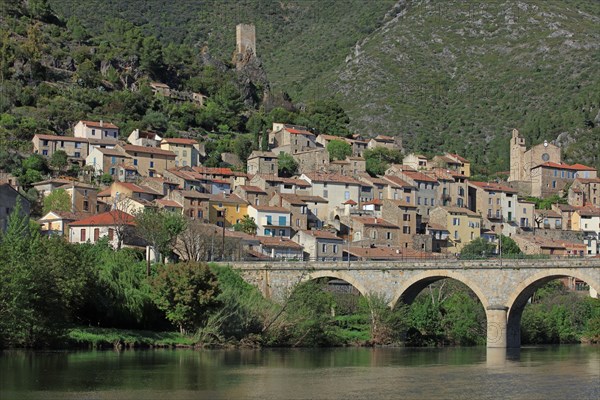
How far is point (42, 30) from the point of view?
15388 centimetres

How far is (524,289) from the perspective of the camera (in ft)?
248

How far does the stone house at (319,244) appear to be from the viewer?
103 meters

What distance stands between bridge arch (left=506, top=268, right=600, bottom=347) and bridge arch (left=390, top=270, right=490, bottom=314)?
1.63m

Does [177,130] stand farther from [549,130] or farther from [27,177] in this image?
[549,130]

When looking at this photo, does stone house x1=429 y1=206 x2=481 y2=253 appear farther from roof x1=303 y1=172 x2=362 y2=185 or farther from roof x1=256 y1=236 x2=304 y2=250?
roof x1=256 y1=236 x2=304 y2=250

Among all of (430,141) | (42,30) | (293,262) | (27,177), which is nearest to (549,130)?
(430,141)

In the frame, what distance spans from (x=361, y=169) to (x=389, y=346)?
166ft

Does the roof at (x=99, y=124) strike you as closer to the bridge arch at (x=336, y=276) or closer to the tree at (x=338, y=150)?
the tree at (x=338, y=150)

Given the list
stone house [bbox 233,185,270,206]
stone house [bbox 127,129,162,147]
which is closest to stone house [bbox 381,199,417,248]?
stone house [bbox 233,185,270,206]

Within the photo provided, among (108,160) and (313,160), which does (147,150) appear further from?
(313,160)

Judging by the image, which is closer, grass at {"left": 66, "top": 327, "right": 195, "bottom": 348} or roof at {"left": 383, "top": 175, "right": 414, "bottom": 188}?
grass at {"left": 66, "top": 327, "right": 195, "bottom": 348}

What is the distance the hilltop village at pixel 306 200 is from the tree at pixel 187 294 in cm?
1866

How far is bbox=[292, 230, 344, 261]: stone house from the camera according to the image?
10325 cm

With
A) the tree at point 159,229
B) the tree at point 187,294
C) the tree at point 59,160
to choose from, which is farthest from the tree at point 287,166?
the tree at point 187,294
